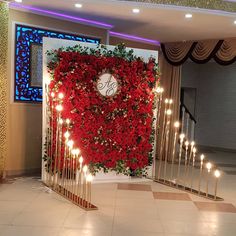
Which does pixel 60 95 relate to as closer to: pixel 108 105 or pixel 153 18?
pixel 108 105

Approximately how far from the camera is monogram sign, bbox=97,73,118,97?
6.12 metres

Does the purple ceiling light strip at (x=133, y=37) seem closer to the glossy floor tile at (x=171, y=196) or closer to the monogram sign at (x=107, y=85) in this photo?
the monogram sign at (x=107, y=85)

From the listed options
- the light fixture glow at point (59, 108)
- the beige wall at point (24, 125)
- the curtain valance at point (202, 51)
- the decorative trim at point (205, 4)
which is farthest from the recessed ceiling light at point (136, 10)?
the curtain valance at point (202, 51)

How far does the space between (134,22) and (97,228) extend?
165 inches

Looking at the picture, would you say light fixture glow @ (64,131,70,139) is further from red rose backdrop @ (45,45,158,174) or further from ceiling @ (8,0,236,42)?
ceiling @ (8,0,236,42)

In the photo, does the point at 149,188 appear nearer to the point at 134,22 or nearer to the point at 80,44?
the point at 80,44

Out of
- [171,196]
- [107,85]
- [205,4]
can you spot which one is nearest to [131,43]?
[205,4]

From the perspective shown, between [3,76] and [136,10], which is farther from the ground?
[136,10]

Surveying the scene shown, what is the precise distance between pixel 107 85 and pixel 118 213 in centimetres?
213

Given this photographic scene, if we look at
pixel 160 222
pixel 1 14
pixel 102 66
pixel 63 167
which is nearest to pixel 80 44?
pixel 102 66

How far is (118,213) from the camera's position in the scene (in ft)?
15.7

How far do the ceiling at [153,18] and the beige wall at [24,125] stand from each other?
347 mm

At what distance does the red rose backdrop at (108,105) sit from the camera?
5953 mm

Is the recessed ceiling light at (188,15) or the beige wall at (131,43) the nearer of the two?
the recessed ceiling light at (188,15)
